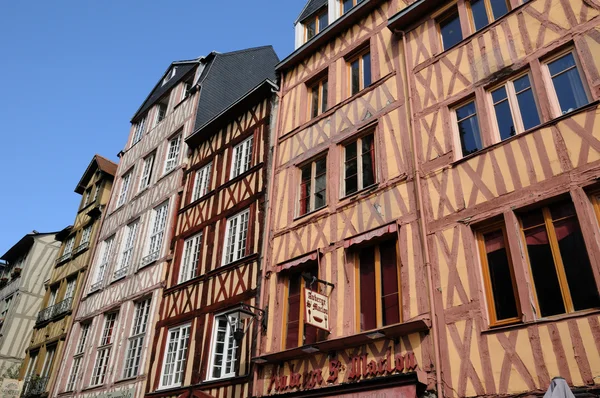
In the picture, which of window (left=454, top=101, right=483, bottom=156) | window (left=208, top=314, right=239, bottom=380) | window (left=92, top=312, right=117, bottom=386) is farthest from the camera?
window (left=92, top=312, right=117, bottom=386)

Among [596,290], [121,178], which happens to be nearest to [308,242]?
[596,290]

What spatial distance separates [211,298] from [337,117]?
4788 mm

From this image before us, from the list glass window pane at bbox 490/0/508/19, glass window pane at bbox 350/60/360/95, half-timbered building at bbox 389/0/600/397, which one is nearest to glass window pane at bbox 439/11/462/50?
half-timbered building at bbox 389/0/600/397

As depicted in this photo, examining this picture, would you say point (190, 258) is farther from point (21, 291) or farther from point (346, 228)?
point (21, 291)

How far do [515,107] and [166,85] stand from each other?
14540mm

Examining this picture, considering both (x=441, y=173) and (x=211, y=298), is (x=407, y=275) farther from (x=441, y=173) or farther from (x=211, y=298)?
(x=211, y=298)

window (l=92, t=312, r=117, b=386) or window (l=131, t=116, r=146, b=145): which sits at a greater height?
window (l=131, t=116, r=146, b=145)

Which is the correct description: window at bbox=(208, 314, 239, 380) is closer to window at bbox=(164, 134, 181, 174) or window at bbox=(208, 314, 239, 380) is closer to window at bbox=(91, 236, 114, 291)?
window at bbox=(164, 134, 181, 174)

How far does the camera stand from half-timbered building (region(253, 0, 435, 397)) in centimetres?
728

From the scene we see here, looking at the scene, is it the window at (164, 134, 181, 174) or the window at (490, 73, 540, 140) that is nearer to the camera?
the window at (490, 73, 540, 140)

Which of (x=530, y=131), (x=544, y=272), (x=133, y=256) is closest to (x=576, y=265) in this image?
(x=544, y=272)

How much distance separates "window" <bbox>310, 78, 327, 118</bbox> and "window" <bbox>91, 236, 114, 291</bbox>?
8963 millimetres

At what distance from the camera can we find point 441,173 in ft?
25.3

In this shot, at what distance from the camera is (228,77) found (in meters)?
18.3
